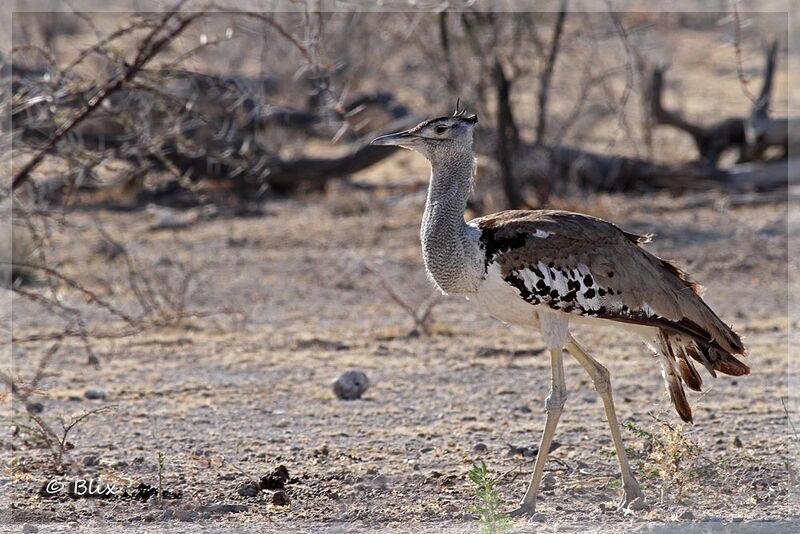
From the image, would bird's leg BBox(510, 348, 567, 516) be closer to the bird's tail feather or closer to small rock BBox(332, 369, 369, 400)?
the bird's tail feather

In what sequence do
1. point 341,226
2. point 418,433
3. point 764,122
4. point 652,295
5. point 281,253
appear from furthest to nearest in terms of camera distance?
point 764,122 < point 341,226 < point 281,253 < point 418,433 < point 652,295

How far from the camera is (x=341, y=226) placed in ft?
35.3

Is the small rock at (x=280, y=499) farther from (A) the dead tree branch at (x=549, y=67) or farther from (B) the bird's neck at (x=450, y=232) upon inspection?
(A) the dead tree branch at (x=549, y=67)

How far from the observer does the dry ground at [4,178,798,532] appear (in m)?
4.71

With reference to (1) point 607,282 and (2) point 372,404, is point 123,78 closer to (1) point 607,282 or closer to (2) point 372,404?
(2) point 372,404

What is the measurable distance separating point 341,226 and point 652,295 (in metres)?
6.22

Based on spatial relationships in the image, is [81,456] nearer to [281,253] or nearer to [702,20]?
[281,253]

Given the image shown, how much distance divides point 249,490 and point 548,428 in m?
1.22

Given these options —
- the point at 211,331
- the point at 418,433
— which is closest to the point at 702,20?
the point at 211,331

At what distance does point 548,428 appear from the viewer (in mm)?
4816

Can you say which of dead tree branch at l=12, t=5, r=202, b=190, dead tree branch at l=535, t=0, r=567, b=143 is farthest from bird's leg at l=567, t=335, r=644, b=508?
dead tree branch at l=535, t=0, r=567, b=143

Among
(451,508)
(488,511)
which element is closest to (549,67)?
(451,508)

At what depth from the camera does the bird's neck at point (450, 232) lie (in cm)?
469

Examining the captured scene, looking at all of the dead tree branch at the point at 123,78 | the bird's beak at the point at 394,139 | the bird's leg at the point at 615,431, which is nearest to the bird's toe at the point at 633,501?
the bird's leg at the point at 615,431
